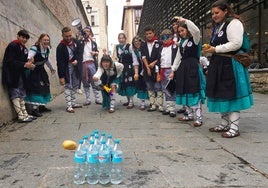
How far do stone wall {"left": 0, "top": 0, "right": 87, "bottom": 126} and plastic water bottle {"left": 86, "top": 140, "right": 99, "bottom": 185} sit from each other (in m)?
3.18

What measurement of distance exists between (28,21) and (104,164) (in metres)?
6.36

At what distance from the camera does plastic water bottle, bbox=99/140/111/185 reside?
9.50 feet

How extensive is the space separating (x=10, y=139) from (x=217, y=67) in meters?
3.19

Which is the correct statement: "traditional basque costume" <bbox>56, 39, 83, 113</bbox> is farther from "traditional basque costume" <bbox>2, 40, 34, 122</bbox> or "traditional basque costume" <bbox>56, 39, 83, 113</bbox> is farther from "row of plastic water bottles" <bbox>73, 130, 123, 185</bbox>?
"row of plastic water bottles" <bbox>73, 130, 123, 185</bbox>

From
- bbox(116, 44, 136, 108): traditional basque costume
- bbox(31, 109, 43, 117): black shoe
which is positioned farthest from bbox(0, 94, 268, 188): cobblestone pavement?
bbox(116, 44, 136, 108): traditional basque costume

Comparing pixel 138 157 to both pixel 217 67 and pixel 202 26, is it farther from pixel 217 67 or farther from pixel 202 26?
pixel 202 26

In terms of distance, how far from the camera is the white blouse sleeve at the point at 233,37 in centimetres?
455

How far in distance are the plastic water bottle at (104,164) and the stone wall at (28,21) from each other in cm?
325

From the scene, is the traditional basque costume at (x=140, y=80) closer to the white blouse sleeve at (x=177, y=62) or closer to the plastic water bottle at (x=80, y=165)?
the white blouse sleeve at (x=177, y=62)

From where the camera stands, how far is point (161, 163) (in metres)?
3.60

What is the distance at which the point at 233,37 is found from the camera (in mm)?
4566

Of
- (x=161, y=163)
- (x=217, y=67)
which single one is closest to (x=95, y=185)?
(x=161, y=163)

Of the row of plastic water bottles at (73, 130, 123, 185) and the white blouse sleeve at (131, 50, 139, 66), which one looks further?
the white blouse sleeve at (131, 50, 139, 66)

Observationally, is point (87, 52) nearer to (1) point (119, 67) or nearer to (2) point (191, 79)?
(1) point (119, 67)
